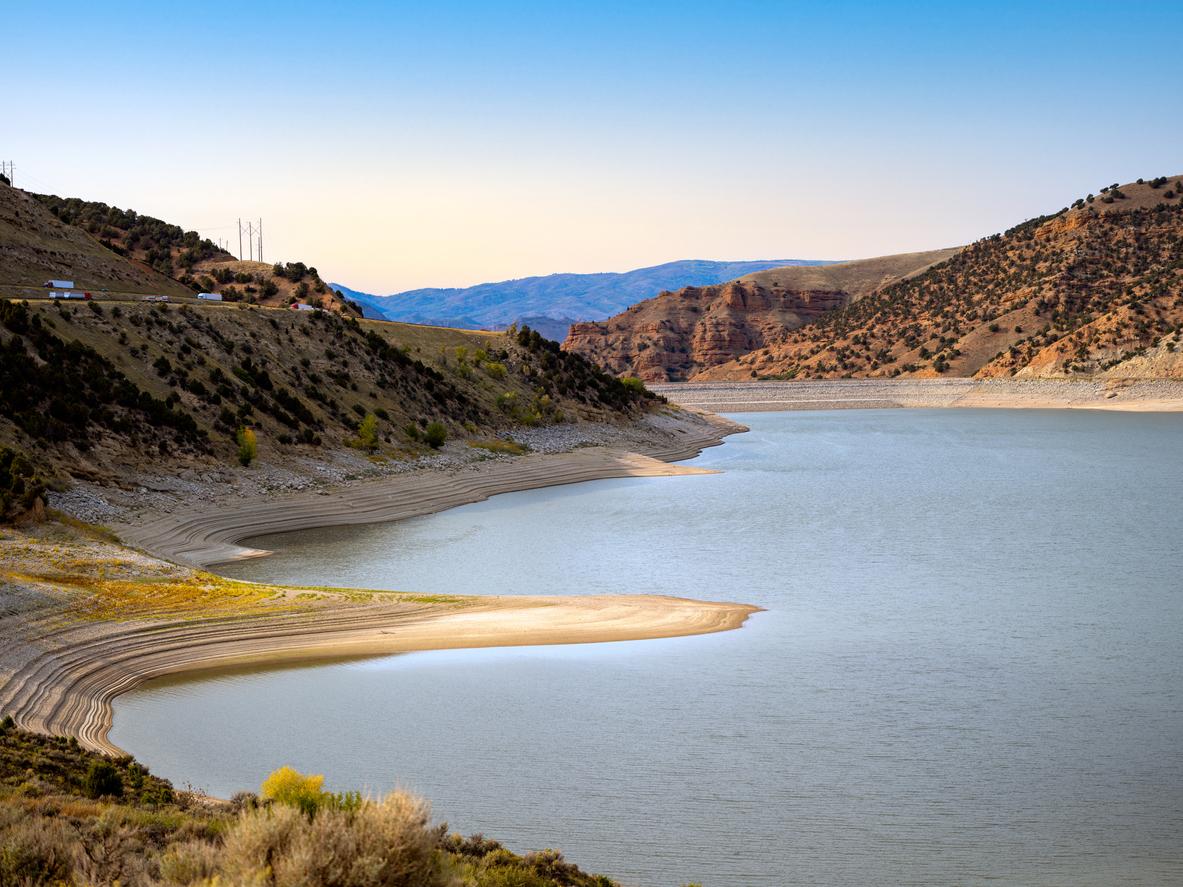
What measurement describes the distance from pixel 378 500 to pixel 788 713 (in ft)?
80.8

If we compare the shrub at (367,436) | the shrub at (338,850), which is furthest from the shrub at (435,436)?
the shrub at (338,850)

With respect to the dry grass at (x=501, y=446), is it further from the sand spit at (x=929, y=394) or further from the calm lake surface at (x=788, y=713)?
the sand spit at (x=929, y=394)

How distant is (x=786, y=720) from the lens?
14.9m

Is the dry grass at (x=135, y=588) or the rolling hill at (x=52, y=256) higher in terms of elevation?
the rolling hill at (x=52, y=256)

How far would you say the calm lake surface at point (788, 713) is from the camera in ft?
36.9

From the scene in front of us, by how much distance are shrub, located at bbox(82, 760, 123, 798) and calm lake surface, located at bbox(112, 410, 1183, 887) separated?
209 cm

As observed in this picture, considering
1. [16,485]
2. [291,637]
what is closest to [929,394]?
[16,485]

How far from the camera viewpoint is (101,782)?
1043 centimetres

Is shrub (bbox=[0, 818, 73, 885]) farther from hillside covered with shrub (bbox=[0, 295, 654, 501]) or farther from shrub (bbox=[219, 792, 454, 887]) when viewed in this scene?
hillside covered with shrub (bbox=[0, 295, 654, 501])

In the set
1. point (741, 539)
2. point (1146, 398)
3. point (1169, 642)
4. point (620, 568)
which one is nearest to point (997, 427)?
point (1146, 398)

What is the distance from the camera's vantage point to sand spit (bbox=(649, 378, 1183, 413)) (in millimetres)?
84375

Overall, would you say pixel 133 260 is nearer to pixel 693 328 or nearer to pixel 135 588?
pixel 135 588

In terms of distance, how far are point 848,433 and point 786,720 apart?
194 feet

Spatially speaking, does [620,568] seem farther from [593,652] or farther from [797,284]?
[797,284]
